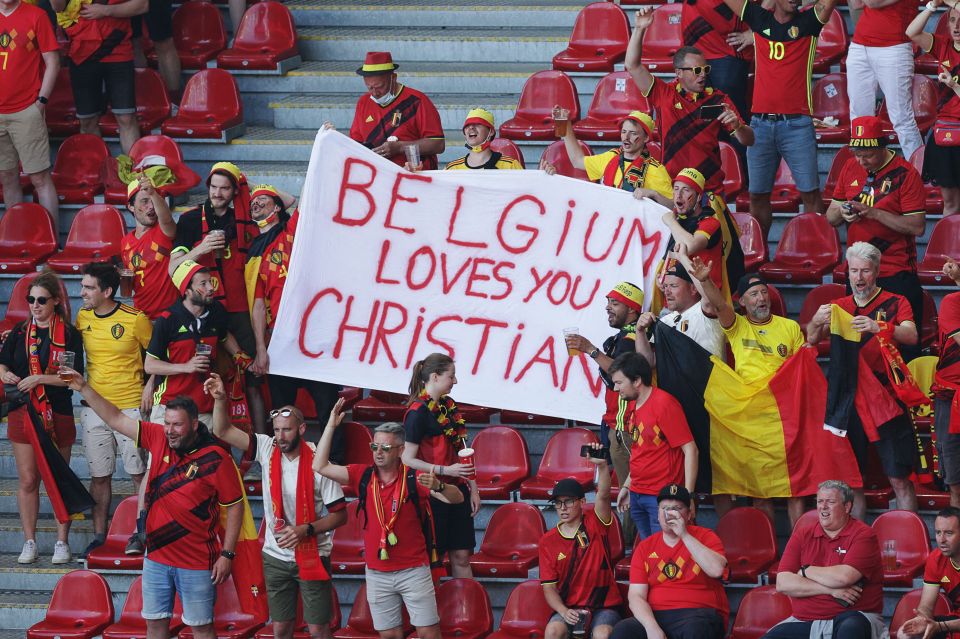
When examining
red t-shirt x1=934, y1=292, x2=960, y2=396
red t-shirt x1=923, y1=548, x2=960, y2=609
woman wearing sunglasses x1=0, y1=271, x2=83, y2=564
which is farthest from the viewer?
woman wearing sunglasses x1=0, y1=271, x2=83, y2=564

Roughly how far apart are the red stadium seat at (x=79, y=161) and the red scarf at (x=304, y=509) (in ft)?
16.0

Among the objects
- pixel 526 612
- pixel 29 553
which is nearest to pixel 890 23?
pixel 526 612

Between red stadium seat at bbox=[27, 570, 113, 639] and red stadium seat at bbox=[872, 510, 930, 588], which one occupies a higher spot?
red stadium seat at bbox=[872, 510, 930, 588]

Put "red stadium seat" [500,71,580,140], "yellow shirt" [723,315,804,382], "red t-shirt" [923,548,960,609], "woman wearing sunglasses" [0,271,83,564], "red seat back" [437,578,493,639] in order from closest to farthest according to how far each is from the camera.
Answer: "red t-shirt" [923,548,960,609], "red seat back" [437,578,493,639], "yellow shirt" [723,315,804,382], "woman wearing sunglasses" [0,271,83,564], "red stadium seat" [500,71,580,140]

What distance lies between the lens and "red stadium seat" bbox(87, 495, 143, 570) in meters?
11.9

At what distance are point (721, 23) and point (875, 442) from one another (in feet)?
13.4

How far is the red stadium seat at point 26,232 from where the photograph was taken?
14.1 m

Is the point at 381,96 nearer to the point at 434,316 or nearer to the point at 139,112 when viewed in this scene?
the point at 434,316

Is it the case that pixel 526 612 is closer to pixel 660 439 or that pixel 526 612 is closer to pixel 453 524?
pixel 453 524

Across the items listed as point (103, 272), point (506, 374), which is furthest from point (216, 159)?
point (506, 374)

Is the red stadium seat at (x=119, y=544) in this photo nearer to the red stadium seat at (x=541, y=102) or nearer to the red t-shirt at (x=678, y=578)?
the red t-shirt at (x=678, y=578)

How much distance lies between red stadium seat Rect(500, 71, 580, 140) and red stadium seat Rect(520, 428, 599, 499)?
3.35 meters

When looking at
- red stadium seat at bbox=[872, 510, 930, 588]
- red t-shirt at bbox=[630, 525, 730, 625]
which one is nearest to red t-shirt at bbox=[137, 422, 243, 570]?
red t-shirt at bbox=[630, 525, 730, 625]

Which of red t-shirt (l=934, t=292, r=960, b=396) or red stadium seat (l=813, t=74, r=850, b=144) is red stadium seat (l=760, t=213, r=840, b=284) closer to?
red stadium seat (l=813, t=74, r=850, b=144)
